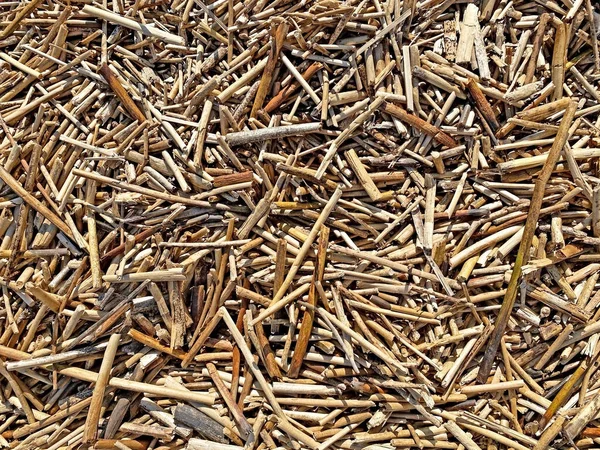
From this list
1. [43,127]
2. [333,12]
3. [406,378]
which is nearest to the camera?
[406,378]

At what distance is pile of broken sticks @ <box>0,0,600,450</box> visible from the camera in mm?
1903

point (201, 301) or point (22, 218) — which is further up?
point (22, 218)

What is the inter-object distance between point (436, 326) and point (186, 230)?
0.97m

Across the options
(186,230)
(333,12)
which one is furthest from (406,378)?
(333,12)

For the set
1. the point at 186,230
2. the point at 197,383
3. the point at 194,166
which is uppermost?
the point at 194,166

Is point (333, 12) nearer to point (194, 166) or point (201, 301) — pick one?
point (194, 166)

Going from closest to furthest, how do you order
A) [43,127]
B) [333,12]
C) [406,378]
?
[406,378] → [333,12] → [43,127]

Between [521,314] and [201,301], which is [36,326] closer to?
[201,301]

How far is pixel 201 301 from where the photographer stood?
1.99 meters

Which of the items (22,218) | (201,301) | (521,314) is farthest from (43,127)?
(521,314)

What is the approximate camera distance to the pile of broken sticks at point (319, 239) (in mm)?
1903

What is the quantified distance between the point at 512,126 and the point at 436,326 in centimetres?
78

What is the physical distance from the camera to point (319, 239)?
1.93 m

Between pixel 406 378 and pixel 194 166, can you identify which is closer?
pixel 406 378
